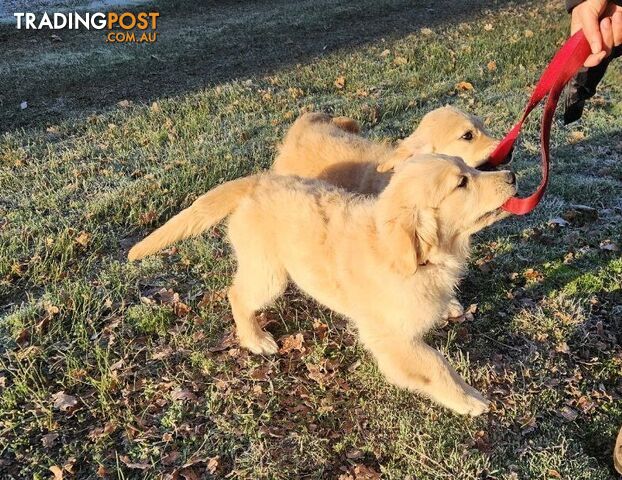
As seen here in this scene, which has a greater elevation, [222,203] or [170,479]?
[222,203]

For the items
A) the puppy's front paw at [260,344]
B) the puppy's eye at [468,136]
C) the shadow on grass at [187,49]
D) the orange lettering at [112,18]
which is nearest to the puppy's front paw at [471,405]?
the puppy's front paw at [260,344]

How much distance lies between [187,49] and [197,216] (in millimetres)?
9865

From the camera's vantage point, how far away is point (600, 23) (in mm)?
2633

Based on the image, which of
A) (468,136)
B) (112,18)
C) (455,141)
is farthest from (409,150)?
(112,18)

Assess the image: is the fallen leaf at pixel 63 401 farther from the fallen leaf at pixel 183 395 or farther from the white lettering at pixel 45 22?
the white lettering at pixel 45 22

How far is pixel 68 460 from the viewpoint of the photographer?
294 centimetres

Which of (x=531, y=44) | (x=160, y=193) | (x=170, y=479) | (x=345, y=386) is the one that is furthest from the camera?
(x=531, y=44)

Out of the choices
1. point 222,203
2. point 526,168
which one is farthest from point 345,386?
point 526,168

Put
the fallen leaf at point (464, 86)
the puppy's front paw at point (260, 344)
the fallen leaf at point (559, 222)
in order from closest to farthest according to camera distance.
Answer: the puppy's front paw at point (260, 344)
the fallen leaf at point (559, 222)
the fallen leaf at point (464, 86)

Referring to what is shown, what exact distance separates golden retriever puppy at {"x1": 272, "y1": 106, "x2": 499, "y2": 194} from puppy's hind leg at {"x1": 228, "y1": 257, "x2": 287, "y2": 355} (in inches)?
47.1

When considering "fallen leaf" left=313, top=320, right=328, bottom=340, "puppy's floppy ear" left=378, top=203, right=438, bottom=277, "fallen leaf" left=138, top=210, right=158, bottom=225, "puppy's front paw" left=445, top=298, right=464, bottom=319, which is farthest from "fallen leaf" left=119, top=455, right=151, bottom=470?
"fallen leaf" left=138, top=210, right=158, bottom=225

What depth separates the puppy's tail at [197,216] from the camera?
3.29 metres

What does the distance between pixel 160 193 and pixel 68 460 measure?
9.45 ft

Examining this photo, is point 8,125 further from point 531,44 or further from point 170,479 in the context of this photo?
point 531,44
